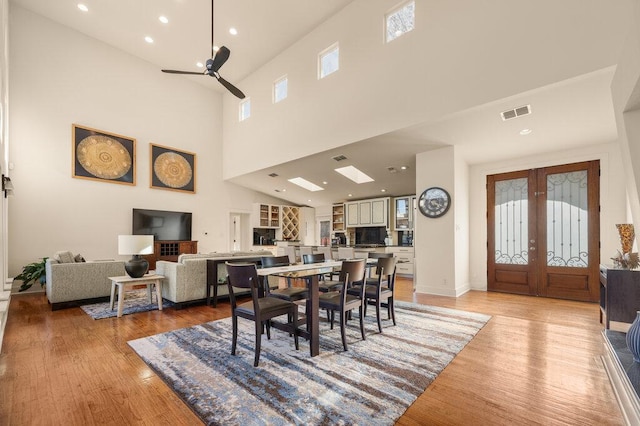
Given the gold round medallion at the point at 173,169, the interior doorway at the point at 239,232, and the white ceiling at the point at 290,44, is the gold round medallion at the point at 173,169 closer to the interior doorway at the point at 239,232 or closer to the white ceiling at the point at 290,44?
the white ceiling at the point at 290,44

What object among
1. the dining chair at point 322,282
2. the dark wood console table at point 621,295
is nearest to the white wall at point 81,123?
the dining chair at point 322,282

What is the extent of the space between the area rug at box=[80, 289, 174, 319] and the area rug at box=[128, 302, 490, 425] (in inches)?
55.6

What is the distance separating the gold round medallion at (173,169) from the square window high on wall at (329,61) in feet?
15.7

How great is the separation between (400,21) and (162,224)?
722 cm

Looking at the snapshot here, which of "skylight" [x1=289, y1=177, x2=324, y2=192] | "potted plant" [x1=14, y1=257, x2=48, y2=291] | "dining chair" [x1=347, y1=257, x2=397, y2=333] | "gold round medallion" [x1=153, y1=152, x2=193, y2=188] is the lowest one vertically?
"potted plant" [x1=14, y1=257, x2=48, y2=291]

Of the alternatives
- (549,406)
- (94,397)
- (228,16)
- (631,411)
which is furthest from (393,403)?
(228,16)

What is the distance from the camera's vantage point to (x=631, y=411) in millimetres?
1618

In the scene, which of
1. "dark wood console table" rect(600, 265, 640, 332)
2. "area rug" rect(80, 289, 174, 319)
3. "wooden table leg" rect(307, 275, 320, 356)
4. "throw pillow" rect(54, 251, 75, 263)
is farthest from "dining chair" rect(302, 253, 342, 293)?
"throw pillow" rect(54, 251, 75, 263)

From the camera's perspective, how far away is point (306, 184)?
355 inches

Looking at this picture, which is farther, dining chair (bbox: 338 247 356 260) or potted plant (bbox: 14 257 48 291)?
dining chair (bbox: 338 247 356 260)

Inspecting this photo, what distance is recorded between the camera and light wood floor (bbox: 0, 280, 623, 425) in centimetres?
181

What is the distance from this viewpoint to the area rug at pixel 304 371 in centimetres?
184

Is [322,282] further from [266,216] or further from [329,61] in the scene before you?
[266,216]

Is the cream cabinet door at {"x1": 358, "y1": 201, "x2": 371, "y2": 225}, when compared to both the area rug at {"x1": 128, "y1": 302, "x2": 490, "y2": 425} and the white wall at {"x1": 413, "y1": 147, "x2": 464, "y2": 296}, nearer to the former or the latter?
the white wall at {"x1": 413, "y1": 147, "x2": 464, "y2": 296}
